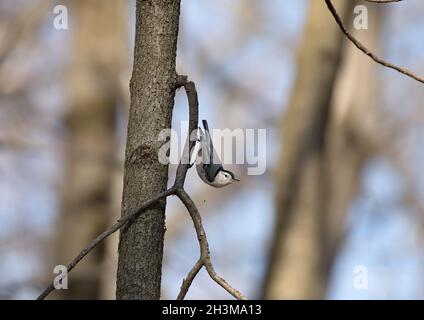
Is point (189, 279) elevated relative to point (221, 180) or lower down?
lower down

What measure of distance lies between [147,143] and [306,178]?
9.55 ft

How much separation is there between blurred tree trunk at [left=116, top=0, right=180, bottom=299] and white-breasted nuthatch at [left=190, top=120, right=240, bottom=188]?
0.06 m

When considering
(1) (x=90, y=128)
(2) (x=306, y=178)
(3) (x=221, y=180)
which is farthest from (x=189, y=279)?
(1) (x=90, y=128)

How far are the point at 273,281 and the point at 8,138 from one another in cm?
196

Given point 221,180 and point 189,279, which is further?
point 221,180

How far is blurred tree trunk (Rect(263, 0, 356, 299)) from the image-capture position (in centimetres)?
430

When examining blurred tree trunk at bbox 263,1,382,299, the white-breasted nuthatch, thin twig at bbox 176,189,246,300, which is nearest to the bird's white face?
the white-breasted nuthatch

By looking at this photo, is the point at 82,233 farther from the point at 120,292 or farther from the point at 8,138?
the point at 120,292

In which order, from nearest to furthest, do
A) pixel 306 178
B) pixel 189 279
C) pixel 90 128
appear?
pixel 189 279
pixel 306 178
pixel 90 128

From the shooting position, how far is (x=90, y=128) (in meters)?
5.30

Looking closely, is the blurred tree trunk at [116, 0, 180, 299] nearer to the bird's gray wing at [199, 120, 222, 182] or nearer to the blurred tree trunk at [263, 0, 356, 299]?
the bird's gray wing at [199, 120, 222, 182]

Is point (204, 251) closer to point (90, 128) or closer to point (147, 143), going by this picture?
point (147, 143)

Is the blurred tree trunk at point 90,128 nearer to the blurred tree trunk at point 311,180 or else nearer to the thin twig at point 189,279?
the blurred tree trunk at point 311,180
